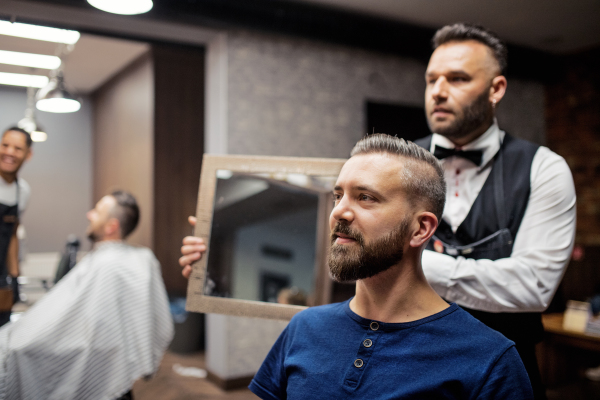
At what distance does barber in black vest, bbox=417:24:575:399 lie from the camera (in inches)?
51.1

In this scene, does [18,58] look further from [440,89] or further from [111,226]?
[440,89]

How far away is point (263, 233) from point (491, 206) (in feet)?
2.51

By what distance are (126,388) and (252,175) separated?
1481 millimetres

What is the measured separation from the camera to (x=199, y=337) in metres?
4.72

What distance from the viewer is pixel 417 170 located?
3.64ft

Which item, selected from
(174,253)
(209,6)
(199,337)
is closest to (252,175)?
(209,6)

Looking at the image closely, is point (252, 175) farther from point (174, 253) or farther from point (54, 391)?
point (174, 253)

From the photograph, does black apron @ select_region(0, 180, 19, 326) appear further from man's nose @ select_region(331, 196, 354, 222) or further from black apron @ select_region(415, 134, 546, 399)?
black apron @ select_region(415, 134, 546, 399)

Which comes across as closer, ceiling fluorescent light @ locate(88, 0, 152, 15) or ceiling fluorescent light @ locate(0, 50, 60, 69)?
ceiling fluorescent light @ locate(88, 0, 152, 15)

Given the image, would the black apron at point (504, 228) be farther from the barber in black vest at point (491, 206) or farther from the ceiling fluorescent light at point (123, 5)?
the ceiling fluorescent light at point (123, 5)

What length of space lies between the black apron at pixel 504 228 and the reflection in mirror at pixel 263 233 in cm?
45

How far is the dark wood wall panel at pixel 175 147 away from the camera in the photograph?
16.9 ft

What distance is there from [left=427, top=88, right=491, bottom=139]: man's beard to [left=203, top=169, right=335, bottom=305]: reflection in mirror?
0.39 metres

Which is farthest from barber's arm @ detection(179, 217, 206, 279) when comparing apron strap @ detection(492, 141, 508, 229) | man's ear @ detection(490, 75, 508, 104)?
man's ear @ detection(490, 75, 508, 104)
